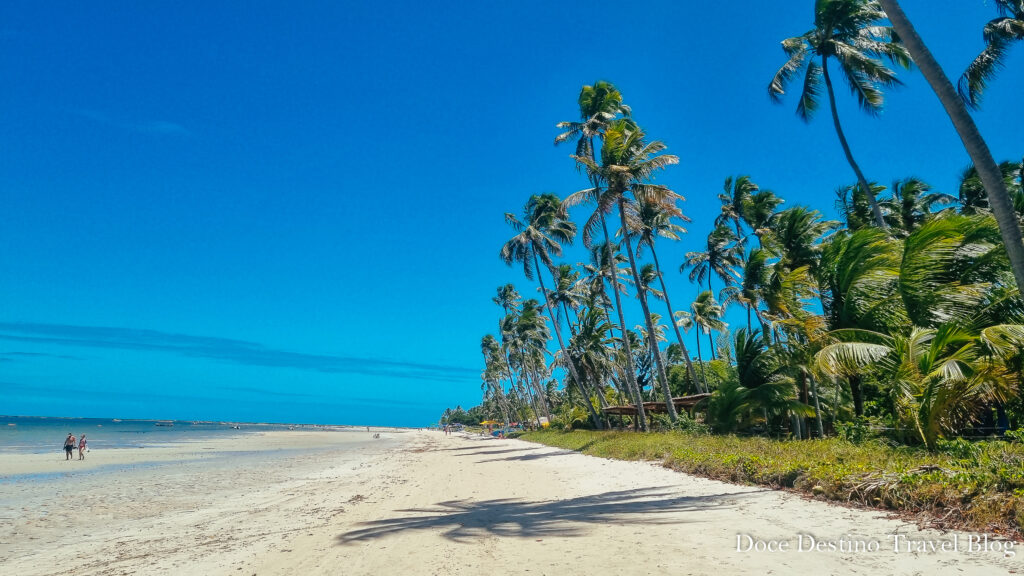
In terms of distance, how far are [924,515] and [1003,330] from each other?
4.02 meters

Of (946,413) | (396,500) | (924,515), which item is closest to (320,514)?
(396,500)

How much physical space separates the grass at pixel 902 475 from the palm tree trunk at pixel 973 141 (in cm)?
222

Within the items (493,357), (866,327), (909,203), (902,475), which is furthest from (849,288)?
(493,357)

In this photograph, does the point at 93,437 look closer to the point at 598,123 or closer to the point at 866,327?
the point at 598,123

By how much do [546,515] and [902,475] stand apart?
4.85 metres

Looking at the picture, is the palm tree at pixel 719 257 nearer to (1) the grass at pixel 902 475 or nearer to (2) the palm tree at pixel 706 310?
(2) the palm tree at pixel 706 310

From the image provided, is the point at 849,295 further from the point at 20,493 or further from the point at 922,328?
the point at 20,493

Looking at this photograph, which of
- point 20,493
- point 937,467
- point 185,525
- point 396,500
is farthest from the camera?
point 20,493

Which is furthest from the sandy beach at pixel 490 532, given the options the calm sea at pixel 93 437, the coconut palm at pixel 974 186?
the calm sea at pixel 93 437

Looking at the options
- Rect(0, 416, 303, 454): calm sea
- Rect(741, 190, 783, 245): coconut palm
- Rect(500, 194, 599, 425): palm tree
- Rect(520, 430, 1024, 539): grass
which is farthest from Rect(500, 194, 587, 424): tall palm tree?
Rect(0, 416, 303, 454): calm sea

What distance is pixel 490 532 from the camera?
7.24 meters

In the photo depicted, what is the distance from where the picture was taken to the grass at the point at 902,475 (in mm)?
5340

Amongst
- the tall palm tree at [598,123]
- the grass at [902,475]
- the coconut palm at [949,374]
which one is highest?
the tall palm tree at [598,123]

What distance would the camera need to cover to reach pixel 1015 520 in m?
4.96
